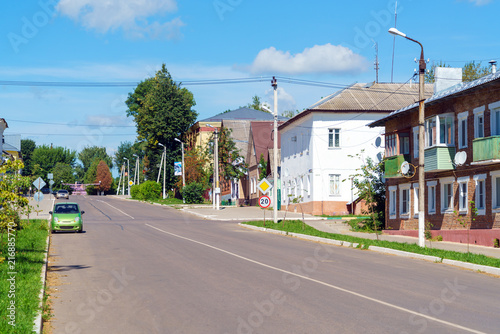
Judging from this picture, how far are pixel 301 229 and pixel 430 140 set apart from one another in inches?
323

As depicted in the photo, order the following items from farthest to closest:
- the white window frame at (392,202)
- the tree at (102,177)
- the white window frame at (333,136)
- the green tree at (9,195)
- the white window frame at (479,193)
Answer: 1. the tree at (102,177)
2. the white window frame at (333,136)
3. the white window frame at (392,202)
4. the white window frame at (479,193)
5. the green tree at (9,195)

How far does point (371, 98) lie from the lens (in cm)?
5291

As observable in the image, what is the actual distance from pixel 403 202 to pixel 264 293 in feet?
85.6

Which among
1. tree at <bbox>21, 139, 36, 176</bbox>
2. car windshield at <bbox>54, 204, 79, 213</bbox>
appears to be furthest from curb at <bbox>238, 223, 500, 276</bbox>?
tree at <bbox>21, 139, 36, 176</bbox>

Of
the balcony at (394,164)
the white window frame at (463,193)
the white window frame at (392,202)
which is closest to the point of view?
the white window frame at (463,193)

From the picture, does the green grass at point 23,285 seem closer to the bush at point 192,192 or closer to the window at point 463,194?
the window at point 463,194

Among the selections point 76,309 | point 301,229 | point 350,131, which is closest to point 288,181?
point 350,131

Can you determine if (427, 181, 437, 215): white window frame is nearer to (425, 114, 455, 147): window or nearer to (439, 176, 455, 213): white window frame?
(439, 176, 455, 213): white window frame

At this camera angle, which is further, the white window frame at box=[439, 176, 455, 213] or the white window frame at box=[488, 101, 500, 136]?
the white window frame at box=[439, 176, 455, 213]

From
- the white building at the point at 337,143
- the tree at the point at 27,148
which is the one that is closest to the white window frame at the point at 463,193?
the white building at the point at 337,143

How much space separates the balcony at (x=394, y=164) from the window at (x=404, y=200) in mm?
1191

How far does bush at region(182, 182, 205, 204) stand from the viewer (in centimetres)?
7431

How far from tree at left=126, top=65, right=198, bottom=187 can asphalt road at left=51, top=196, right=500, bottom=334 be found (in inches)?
2665

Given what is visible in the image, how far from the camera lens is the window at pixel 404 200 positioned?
3584 cm
